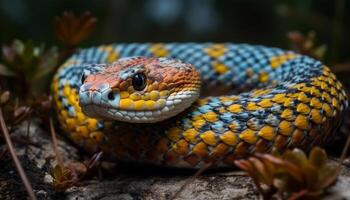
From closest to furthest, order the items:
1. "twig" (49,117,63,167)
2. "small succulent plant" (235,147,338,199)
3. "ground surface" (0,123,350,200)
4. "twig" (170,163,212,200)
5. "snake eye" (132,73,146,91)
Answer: "small succulent plant" (235,147,338,199), "twig" (170,163,212,200), "ground surface" (0,123,350,200), "snake eye" (132,73,146,91), "twig" (49,117,63,167)

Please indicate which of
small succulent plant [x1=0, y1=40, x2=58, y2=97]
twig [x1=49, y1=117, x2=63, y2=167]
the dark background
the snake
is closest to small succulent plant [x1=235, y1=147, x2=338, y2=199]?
the snake

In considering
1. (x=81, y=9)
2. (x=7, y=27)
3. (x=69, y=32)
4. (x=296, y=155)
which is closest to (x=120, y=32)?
(x=81, y=9)

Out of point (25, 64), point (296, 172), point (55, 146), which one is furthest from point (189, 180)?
point (25, 64)

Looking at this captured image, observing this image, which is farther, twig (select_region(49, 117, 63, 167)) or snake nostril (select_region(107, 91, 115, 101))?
twig (select_region(49, 117, 63, 167))

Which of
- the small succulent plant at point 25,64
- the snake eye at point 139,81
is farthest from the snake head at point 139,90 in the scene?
the small succulent plant at point 25,64

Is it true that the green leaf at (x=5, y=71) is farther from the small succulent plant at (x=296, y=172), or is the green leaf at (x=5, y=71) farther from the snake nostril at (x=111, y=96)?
the small succulent plant at (x=296, y=172)

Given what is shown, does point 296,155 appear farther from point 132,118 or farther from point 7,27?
point 7,27

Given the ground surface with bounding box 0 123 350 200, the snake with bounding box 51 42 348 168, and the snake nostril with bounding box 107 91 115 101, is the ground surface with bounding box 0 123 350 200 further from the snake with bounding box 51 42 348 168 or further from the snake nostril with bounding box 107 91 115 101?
the snake nostril with bounding box 107 91 115 101
